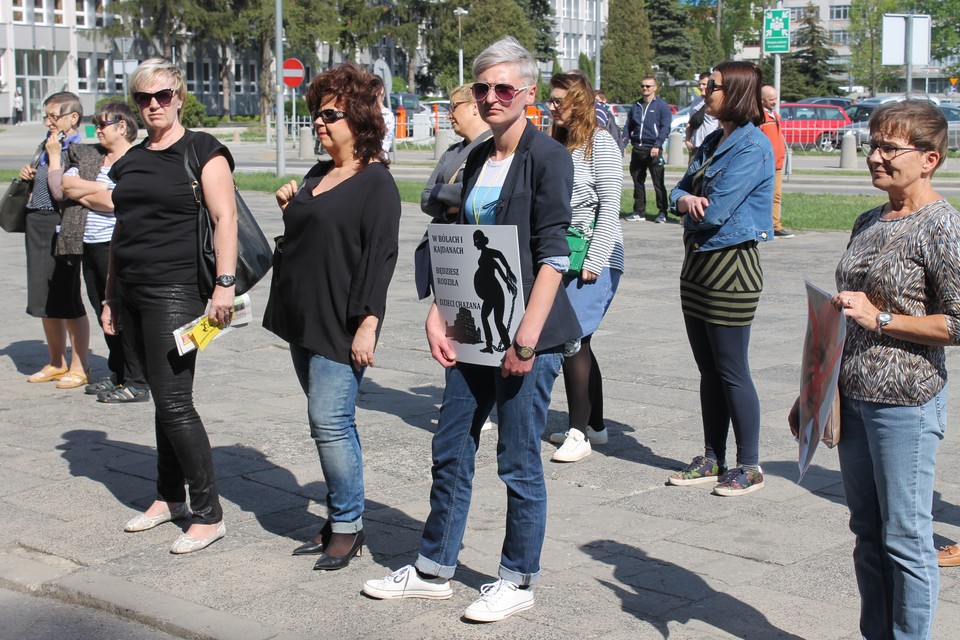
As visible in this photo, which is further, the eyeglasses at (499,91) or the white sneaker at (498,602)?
the white sneaker at (498,602)

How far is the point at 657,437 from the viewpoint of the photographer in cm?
673

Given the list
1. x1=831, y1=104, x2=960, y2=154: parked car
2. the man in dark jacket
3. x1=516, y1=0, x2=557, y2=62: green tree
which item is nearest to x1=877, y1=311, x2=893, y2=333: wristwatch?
the man in dark jacket

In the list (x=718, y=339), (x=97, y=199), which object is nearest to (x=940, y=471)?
(x=718, y=339)

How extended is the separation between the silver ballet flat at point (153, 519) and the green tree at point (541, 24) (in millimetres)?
84339

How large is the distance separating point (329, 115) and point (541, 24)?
289 ft

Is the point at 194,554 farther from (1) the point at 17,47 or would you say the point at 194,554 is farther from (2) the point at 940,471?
(1) the point at 17,47

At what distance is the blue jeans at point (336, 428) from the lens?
14.9 feet

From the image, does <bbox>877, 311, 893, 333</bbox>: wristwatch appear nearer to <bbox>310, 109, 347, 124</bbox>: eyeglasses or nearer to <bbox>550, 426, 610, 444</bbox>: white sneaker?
<bbox>310, 109, 347, 124</bbox>: eyeglasses

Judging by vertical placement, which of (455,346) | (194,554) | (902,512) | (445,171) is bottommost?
(194,554)

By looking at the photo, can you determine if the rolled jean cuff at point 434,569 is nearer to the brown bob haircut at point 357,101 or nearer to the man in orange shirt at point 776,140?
the brown bob haircut at point 357,101

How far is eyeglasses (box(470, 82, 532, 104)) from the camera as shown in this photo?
3.94 m

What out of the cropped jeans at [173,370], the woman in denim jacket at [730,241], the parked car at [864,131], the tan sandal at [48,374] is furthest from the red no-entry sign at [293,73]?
the cropped jeans at [173,370]

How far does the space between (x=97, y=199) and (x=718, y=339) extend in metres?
3.91

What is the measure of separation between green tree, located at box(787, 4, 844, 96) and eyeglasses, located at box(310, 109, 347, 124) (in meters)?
74.9
